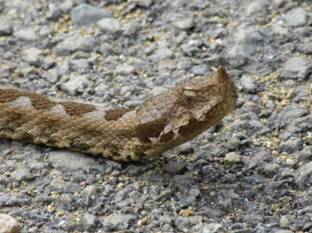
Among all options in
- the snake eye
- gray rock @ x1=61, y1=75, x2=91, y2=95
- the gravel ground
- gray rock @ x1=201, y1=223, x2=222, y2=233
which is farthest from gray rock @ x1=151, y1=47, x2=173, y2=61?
gray rock @ x1=201, y1=223, x2=222, y2=233

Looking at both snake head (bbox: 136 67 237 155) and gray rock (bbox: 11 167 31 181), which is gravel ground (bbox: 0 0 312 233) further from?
snake head (bbox: 136 67 237 155)

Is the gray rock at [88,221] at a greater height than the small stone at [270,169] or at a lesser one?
lesser

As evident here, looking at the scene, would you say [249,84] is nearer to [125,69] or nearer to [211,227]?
[125,69]

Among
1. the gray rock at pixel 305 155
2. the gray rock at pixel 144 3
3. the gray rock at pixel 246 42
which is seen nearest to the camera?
the gray rock at pixel 305 155

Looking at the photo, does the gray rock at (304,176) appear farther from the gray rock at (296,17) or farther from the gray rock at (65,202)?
the gray rock at (296,17)

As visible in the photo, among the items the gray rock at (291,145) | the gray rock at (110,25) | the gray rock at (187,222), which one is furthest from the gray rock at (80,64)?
the gray rock at (187,222)

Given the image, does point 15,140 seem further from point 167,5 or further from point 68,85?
point 167,5
